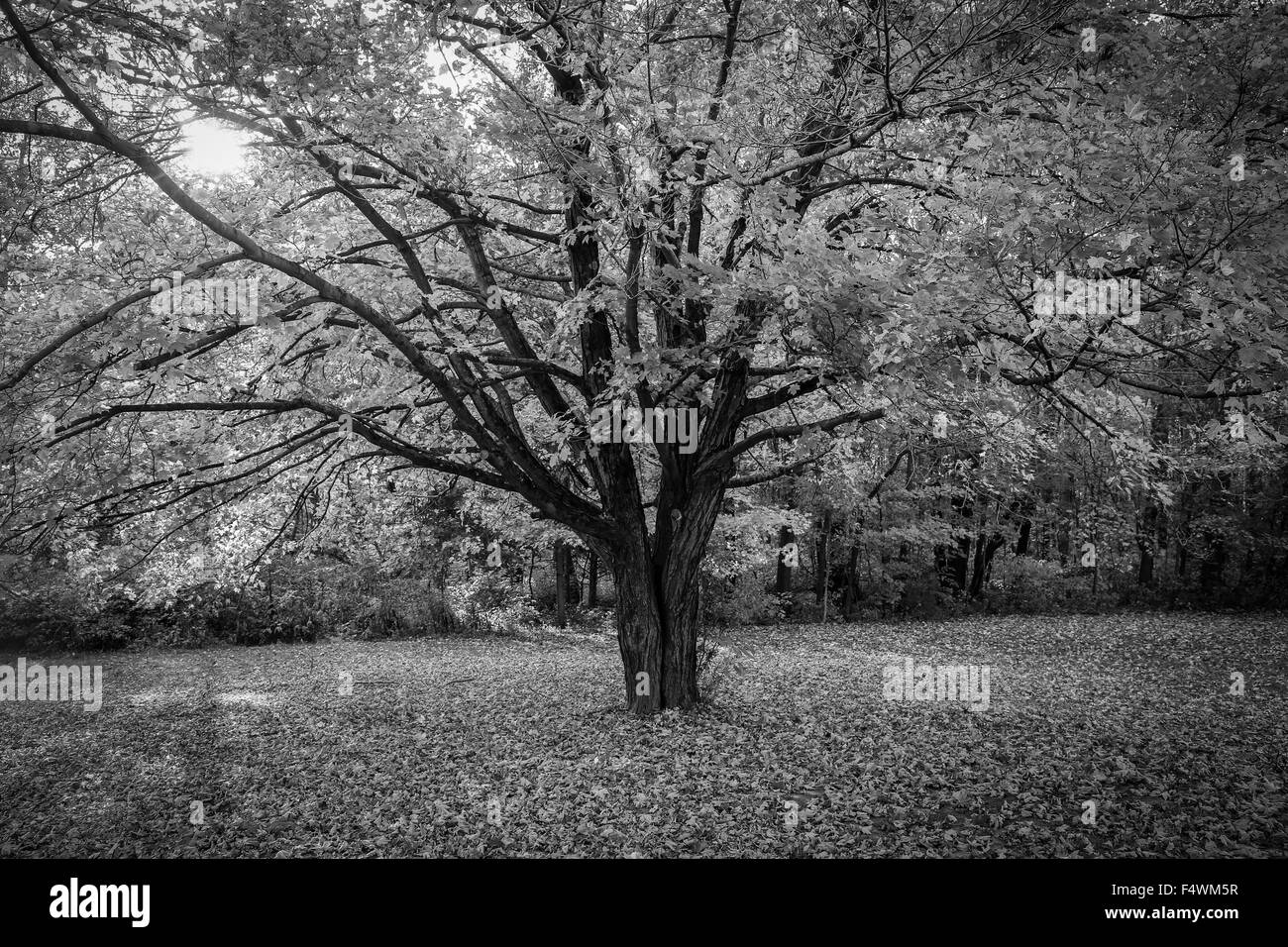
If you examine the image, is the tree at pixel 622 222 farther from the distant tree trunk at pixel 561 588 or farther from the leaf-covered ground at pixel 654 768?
the distant tree trunk at pixel 561 588

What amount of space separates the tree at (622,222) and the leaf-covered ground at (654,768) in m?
1.85

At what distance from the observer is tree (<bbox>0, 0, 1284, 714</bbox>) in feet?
15.2

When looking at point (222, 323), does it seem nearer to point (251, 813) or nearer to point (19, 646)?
point (251, 813)

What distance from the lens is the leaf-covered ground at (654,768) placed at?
5.61 meters

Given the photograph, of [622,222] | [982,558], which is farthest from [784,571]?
[622,222]

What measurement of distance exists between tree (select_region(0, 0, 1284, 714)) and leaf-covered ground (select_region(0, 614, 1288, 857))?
6.06 feet

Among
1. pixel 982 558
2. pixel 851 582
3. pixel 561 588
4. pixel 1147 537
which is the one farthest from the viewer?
pixel 982 558

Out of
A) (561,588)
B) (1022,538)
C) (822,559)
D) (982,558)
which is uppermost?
(1022,538)

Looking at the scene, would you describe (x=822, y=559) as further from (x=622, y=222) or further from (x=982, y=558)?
(x=622, y=222)

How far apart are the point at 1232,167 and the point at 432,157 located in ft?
19.3

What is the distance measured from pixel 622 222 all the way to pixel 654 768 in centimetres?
516

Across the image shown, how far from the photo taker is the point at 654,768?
705cm

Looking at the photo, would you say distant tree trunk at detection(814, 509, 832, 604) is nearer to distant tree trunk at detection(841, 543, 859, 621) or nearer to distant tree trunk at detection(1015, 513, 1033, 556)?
distant tree trunk at detection(841, 543, 859, 621)

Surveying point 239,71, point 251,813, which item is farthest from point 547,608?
point 239,71
